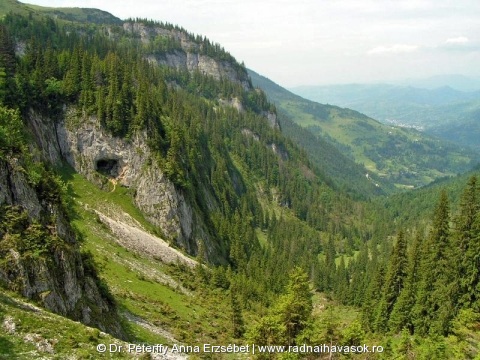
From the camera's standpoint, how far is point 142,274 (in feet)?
216

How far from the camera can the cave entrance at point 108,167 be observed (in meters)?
94.2

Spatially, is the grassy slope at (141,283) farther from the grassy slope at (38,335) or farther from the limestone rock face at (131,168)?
the grassy slope at (38,335)

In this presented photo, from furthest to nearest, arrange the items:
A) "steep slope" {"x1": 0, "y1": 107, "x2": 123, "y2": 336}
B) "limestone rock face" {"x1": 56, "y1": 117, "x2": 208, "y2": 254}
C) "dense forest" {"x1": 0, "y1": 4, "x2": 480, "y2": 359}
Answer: "limestone rock face" {"x1": 56, "y1": 117, "x2": 208, "y2": 254}
"dense forest" {"x1": 0, "y1": 4, "x2": 480, "y2": 359}
"steep slope" {"x1": 0, "y1": 107, "x2": 123, "y2": 336}

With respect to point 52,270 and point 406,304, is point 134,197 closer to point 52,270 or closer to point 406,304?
point 52,270

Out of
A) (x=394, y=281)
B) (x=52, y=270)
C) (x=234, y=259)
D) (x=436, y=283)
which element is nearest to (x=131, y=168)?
(x=234, y=259)

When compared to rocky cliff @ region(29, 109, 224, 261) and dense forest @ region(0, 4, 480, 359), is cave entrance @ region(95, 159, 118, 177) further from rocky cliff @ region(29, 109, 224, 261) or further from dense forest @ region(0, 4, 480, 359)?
dense forest @ region(0, 4, 480, 359)

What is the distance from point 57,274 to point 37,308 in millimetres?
5128

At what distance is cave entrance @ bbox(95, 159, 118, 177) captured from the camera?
94.2m

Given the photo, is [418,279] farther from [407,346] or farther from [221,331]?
[221,331]

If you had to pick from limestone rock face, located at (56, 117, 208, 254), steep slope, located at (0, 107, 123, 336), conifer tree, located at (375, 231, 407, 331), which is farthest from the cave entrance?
conifer tree, located at (375, 231, 407, 331)

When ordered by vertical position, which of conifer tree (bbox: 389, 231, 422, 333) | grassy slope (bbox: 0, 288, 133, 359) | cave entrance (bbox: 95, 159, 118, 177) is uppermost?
cave entrance (bbox: 95, 159, 118, 177)

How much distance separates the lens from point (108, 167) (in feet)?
313

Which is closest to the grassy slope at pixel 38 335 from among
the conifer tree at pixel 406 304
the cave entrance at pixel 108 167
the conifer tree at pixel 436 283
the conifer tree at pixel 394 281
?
the conifer tree at pixel 436 283

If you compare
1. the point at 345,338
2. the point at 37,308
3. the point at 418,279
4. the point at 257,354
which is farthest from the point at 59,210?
the point at 418,279
